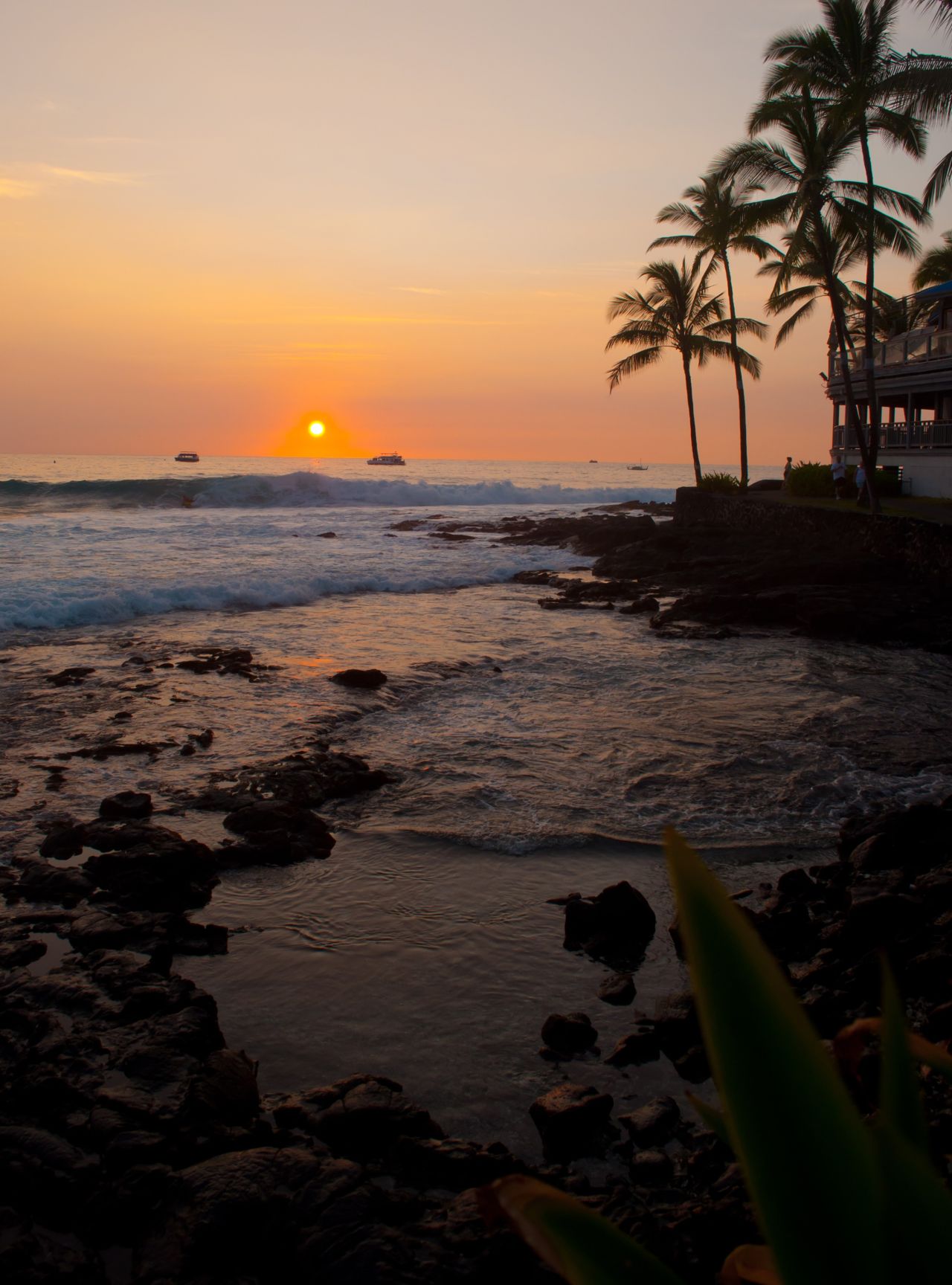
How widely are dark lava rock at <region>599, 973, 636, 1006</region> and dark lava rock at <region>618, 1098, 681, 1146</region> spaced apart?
0.83 metres

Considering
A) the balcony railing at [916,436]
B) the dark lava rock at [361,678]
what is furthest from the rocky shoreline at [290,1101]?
the balcony railing at [916,436]

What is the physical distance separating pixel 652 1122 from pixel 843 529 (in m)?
20.2

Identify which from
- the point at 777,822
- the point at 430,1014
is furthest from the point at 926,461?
the point at 430,1014

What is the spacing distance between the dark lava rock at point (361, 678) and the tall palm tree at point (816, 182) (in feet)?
47.4

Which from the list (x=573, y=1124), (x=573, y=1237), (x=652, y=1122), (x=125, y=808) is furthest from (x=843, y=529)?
(x=573, y=1237)

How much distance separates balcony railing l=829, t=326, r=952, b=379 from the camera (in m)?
25.3

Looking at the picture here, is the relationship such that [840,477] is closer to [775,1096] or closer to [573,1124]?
[573,1124]

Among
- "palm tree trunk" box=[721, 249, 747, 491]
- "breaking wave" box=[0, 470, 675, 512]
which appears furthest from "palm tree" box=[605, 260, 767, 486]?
"breaking wave" box=[0, 470, 675, 512]

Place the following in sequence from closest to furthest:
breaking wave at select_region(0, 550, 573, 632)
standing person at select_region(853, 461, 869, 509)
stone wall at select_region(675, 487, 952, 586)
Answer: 1. breaking wave at select_region(0, 550, 573, 632)
2. stone wall at select_region(675, 487, 952, 586)
3. standing person at select_region(853, 461, 869, 509)

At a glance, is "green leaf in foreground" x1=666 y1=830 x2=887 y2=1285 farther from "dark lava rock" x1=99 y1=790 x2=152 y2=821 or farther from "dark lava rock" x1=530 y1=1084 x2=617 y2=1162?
"dark lava rock" x1=99 y1=790 x2=152 y2=821

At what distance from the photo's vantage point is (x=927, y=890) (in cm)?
511

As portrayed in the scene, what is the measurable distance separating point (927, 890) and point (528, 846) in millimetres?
2387

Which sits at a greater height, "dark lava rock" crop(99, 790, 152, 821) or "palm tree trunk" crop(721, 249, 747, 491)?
"palm tree trunk" crop(721, 249, 747, 491)

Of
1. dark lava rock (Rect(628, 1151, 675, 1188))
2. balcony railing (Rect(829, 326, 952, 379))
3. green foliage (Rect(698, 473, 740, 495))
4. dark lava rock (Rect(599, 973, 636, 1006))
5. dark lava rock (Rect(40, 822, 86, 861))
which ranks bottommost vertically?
dark lava rock (Rect(628, 1151, 675, 1188))
